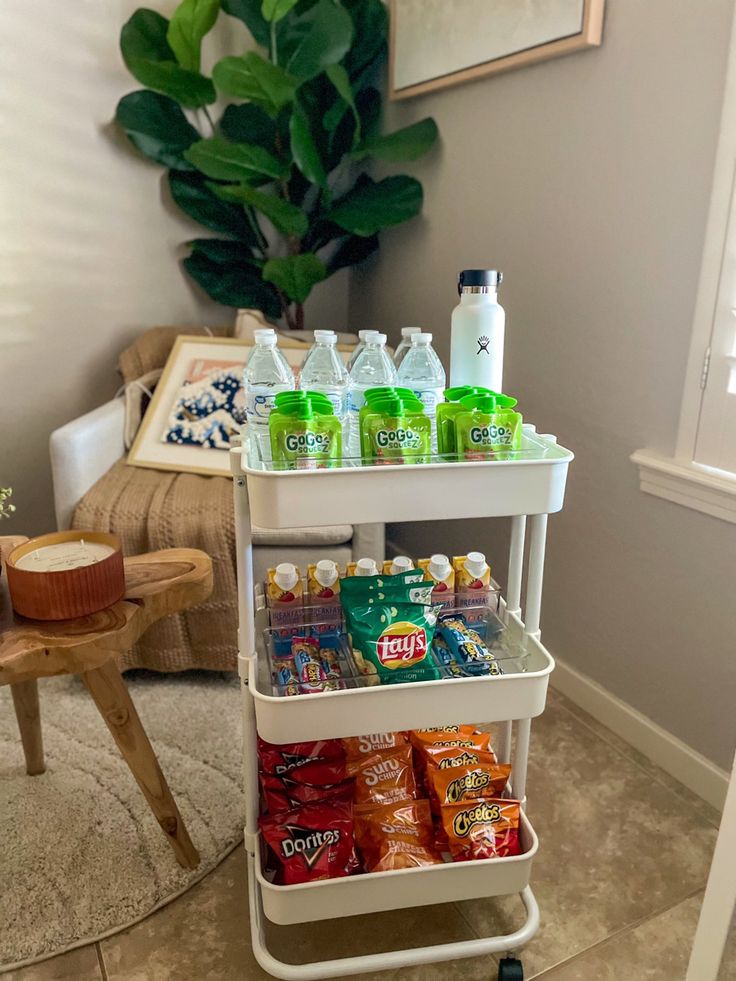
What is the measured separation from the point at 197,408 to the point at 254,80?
0.89 meters

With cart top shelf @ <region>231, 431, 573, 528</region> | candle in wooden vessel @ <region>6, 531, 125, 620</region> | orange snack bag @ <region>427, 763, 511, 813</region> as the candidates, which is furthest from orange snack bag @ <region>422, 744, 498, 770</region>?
candle in wooden vessel @ <region>6, 531, 125, 620</region>

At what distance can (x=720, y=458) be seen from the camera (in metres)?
1.48

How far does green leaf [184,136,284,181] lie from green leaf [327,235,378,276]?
0.33 m

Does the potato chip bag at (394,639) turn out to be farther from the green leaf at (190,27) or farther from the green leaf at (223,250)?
the green leaf at (190,27)

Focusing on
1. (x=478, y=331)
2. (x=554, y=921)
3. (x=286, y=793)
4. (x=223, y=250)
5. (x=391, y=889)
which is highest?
(x=223, y=250)

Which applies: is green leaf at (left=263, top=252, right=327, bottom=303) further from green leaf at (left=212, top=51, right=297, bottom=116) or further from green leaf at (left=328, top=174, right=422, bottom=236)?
green leaf at (left=212, top=51, right=297, bottom=116)

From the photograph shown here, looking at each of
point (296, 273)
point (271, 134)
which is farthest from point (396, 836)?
point (271, 134)

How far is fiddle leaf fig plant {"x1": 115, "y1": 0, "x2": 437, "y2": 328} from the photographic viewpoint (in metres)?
2.06

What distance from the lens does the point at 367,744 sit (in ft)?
4.14

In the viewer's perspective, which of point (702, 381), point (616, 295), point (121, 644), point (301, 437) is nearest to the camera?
point (301, 437)

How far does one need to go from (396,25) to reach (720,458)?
5.03 ft

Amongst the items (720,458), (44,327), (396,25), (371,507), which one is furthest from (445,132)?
(371,507)

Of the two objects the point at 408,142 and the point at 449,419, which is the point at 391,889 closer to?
the point at 449,419

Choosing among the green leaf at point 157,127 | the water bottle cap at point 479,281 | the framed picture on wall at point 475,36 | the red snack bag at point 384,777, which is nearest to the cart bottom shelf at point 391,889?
the red snack bag at point 384,777
